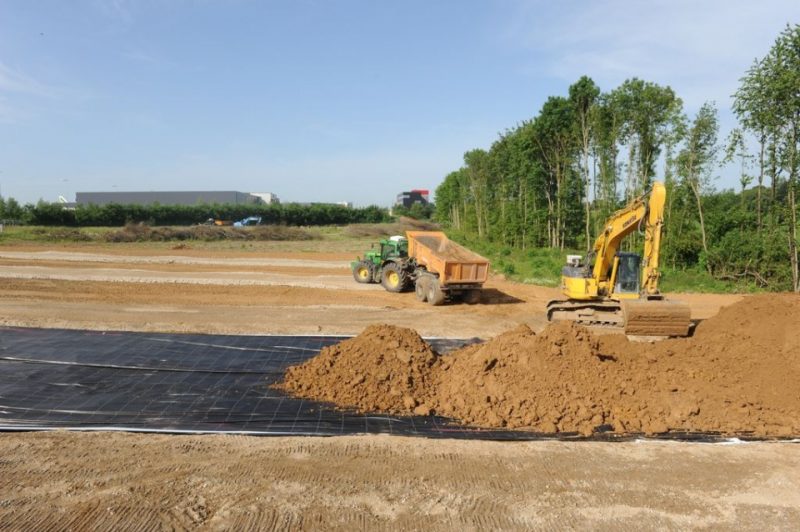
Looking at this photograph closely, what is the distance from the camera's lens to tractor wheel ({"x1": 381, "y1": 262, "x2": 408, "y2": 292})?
19.5 meters

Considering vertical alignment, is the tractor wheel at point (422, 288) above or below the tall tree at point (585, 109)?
below

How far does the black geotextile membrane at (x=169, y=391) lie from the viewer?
712cm

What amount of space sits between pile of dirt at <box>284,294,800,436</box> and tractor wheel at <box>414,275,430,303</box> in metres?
8.45

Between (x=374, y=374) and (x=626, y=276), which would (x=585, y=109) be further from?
(x=374, y=374)

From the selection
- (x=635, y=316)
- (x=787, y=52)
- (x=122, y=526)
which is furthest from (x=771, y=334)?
(x=787, y=52)

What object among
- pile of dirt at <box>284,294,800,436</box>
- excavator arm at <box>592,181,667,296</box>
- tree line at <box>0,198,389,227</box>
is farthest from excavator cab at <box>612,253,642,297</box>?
tree line at <box>0,198,389,227</box>

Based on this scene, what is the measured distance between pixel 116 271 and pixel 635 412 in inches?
924

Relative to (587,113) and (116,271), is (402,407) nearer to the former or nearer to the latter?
(116,271)

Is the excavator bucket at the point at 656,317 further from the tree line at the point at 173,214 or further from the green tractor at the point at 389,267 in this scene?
the tree line at the point at 173,214

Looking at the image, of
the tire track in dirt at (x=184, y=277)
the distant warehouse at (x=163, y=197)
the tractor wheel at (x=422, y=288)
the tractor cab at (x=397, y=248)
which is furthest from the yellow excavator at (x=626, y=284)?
the distant warehouse at (x=163, y=197)

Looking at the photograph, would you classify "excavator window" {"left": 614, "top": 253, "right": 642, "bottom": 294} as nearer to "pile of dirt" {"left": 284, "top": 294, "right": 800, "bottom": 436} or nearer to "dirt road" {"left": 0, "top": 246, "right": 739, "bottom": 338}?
"dirt road" {"left": 0, "top": 246, "right": 739, "bottom": 338}

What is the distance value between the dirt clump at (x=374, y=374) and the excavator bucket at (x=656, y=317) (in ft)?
17.6

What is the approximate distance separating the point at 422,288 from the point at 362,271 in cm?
518

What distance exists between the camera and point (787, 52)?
67.4ft
